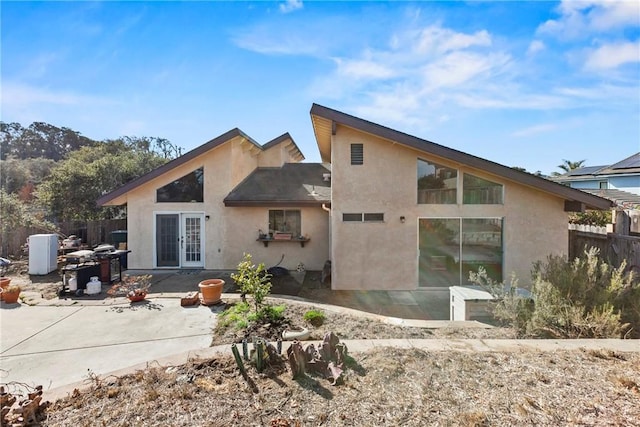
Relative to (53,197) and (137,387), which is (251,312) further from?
(53,197)

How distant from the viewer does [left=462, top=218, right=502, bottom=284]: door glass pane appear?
9117mm

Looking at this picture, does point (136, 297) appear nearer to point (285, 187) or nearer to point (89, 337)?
point (89, 337)

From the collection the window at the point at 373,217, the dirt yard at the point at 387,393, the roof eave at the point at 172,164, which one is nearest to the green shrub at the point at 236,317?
the dirt yard at the point at 387,393

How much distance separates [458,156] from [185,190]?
9.38 meters

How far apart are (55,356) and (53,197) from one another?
1839 cm

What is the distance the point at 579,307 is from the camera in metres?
5.02

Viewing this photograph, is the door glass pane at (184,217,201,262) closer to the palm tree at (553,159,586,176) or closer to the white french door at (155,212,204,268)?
the white french door at (155,212,204,268)

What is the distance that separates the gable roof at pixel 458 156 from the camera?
8344 mm

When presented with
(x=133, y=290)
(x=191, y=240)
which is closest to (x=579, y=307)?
(x=133, y=290)

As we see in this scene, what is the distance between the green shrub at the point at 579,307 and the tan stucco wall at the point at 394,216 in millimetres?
3587

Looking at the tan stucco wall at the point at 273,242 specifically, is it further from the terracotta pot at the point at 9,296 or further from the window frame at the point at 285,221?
the terracotta pot at the point at 9,296

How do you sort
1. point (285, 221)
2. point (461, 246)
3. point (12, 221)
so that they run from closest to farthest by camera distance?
point (461, 246) → point (285, 221) → point (12, 221)

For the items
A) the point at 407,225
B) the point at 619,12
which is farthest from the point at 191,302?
the point at 619,12

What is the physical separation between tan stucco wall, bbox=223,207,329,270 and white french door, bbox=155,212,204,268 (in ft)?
3.81
